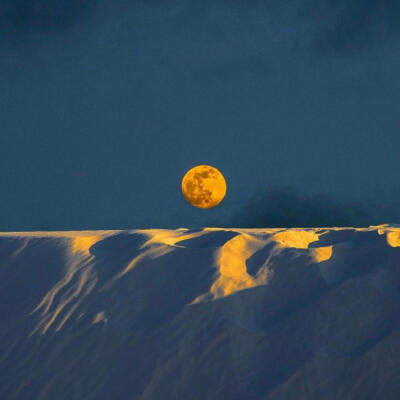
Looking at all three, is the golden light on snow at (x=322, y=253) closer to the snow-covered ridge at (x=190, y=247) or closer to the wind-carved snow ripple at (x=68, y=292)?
the snow-covered ridge at (x=190, y=247)

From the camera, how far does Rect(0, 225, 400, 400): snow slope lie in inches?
106

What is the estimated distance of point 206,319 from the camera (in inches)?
120

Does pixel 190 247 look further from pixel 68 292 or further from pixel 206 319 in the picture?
pixel 68 292

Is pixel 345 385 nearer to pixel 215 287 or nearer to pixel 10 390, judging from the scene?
pixel 215 287

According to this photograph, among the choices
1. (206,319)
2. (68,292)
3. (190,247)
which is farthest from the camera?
(190,247)

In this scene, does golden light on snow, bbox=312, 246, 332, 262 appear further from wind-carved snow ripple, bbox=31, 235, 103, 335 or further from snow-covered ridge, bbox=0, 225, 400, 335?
wind-carved snow ripple, bbox=31, 235, 103, 335

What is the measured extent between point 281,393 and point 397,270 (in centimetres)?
130

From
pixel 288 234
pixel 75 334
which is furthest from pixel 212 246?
pixel 75 334

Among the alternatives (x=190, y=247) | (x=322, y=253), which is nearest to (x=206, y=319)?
(x=190, y=247)

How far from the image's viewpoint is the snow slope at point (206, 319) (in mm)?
2684

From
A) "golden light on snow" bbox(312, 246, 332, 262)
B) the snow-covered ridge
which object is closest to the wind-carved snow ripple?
the snow-covered ridge

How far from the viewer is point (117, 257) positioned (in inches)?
149

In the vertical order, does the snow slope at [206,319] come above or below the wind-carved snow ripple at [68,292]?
below

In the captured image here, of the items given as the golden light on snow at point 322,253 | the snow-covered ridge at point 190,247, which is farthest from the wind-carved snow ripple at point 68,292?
the golden light on snow at point 322,253
